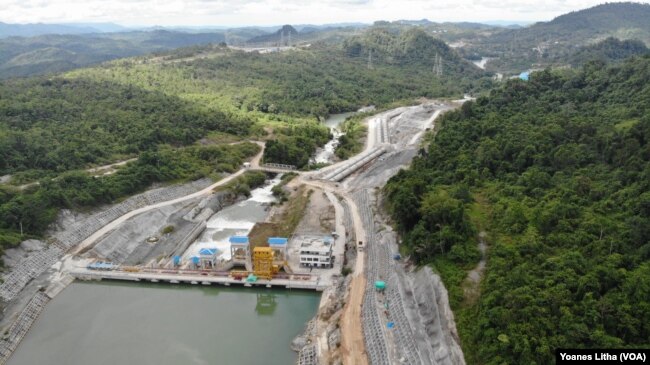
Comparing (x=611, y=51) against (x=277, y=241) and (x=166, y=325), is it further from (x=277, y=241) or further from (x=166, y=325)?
(x=166, y=325)

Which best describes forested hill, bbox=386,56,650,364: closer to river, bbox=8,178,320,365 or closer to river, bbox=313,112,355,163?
river, bbox=8,178,320,365

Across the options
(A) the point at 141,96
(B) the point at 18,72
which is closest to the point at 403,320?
(A) the point at 141,96

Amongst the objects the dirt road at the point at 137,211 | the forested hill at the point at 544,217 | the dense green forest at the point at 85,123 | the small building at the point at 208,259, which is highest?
the forested hill at the point at 544,217

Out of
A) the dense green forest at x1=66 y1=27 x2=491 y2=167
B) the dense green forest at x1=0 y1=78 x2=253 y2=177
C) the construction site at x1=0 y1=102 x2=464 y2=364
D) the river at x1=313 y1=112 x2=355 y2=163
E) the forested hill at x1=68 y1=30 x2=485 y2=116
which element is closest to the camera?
the construction site at x1=0 y1=102 x2=464 y2=364

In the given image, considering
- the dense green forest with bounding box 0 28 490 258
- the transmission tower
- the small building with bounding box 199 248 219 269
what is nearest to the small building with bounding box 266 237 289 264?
the small building with bounding box 199 248 219 269

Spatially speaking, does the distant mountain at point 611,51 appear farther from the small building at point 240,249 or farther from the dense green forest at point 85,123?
the small building at point 240,249

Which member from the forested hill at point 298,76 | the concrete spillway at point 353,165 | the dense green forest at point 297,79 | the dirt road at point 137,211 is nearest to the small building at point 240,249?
the dirt road at point 137,211
